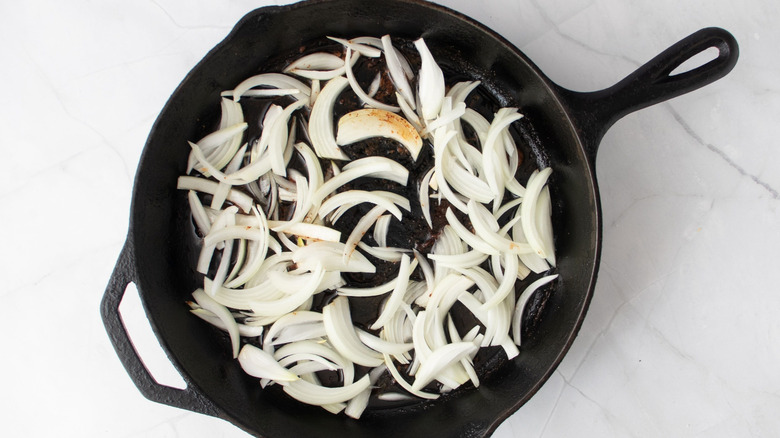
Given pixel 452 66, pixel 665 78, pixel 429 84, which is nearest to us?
pixel 665 78

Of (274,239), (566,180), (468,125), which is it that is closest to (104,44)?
(274,239)

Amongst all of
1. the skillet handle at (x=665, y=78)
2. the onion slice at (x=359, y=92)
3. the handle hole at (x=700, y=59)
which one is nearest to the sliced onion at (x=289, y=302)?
the onion slice at (x=359, y=92)

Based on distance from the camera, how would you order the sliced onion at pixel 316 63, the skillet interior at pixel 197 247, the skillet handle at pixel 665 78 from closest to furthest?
the skillet handle at pixel 665 78, the skillet interior at pixel 197 247, the sliced onion at pixel 316 63

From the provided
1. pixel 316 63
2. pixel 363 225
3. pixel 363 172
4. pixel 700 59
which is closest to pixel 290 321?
pixel 363 225

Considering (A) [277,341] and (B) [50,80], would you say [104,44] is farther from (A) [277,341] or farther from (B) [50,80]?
(A) [277,341]

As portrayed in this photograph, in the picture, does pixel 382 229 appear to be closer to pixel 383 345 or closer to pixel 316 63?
pixel 383 345

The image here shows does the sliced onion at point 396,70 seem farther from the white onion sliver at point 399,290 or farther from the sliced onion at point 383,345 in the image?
the sliced onion at point 383,345

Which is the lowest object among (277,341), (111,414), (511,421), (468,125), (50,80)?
(111,414)

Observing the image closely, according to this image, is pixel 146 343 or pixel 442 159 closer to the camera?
pixel 442 159
